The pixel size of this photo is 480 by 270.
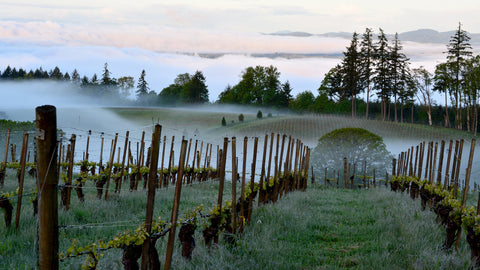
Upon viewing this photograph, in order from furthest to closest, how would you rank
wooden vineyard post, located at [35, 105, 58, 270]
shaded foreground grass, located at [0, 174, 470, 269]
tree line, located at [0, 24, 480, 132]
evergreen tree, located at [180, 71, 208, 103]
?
evergreen tree, located at [180, 71, 208, 103] < tree line, located at [0, 24, 480, 132] < shaded foreground grass, located at [0, 174, 470, 269] < wooden vineyard post, located at [35, 105, 58, 270]

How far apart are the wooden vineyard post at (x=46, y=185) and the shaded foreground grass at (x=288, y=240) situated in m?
Answer: 0.24

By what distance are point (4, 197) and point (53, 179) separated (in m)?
3.98

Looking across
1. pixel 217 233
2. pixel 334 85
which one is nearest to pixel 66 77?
pixel 334 85

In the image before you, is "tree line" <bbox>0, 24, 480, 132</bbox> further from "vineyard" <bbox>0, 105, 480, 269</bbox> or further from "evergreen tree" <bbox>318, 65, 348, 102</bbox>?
"vineyard" <bbox>0, 105, 480, 269</bbox>

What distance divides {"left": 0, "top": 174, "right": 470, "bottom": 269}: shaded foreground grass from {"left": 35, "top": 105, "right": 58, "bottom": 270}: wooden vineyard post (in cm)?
24

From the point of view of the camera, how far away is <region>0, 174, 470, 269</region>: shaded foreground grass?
578 centimetres

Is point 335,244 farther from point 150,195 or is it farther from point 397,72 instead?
point 397,72

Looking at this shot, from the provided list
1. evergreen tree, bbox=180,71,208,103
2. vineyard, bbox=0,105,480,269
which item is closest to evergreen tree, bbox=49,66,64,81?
evergreen tree, bbox=180,71,208,103

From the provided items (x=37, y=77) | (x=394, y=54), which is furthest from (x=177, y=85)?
(x=394, y=54)

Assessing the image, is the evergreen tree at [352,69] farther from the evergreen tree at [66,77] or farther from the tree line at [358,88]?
the evergreen tree at [66,77]

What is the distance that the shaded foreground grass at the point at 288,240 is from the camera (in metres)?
5.78

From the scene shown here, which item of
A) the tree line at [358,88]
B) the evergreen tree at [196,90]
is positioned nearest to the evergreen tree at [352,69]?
the tree line at [358,88]

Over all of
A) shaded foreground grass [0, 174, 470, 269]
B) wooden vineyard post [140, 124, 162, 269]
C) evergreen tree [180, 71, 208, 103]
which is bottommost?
shaded foreground grass [0, 174, 470, 269]

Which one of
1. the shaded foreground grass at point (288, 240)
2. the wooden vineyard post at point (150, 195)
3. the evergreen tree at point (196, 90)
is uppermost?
the evergreen tree at point (196, 90)
